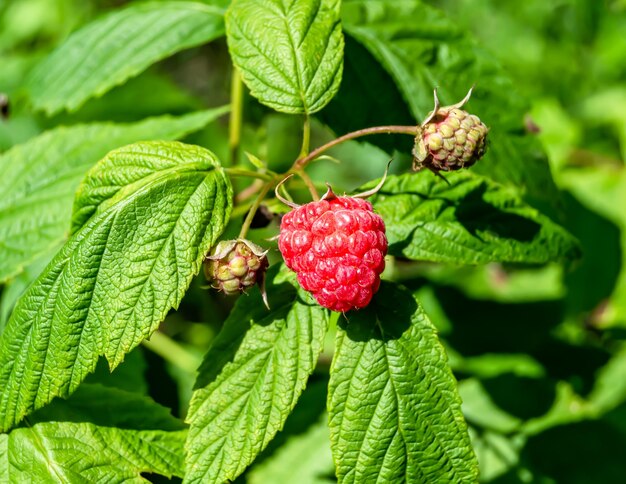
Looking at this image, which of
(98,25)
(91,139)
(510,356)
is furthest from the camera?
(510,356)

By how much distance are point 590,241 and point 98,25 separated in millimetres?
2031

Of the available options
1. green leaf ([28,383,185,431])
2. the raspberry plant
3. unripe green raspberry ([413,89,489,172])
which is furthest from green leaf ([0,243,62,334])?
unripe green raspberry ([413,89,489,172])

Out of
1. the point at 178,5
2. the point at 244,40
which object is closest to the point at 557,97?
the point at 178,5

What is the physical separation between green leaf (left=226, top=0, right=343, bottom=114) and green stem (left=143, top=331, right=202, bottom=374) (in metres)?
1.23

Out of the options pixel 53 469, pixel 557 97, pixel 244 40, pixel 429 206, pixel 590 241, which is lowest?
pixel 557 97

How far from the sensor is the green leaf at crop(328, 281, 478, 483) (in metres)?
1.52

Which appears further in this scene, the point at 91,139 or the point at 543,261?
the point at 91,139

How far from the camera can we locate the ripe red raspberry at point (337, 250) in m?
1.42

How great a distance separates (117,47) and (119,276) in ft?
3.33

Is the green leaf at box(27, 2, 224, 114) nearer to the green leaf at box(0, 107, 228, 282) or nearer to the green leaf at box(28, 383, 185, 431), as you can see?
the green leaf at box(0, 107, 228, 282)

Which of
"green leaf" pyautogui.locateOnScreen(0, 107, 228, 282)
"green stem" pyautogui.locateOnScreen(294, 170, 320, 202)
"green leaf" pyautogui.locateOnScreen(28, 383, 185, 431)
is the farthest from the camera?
"green leaf" pyautogui.locateOnScreen(0, 107, 228, 282)

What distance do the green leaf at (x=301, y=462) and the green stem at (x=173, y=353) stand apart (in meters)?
0.41

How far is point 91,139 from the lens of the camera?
2127 millimetres

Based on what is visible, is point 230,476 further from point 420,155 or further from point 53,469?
point 420,155
